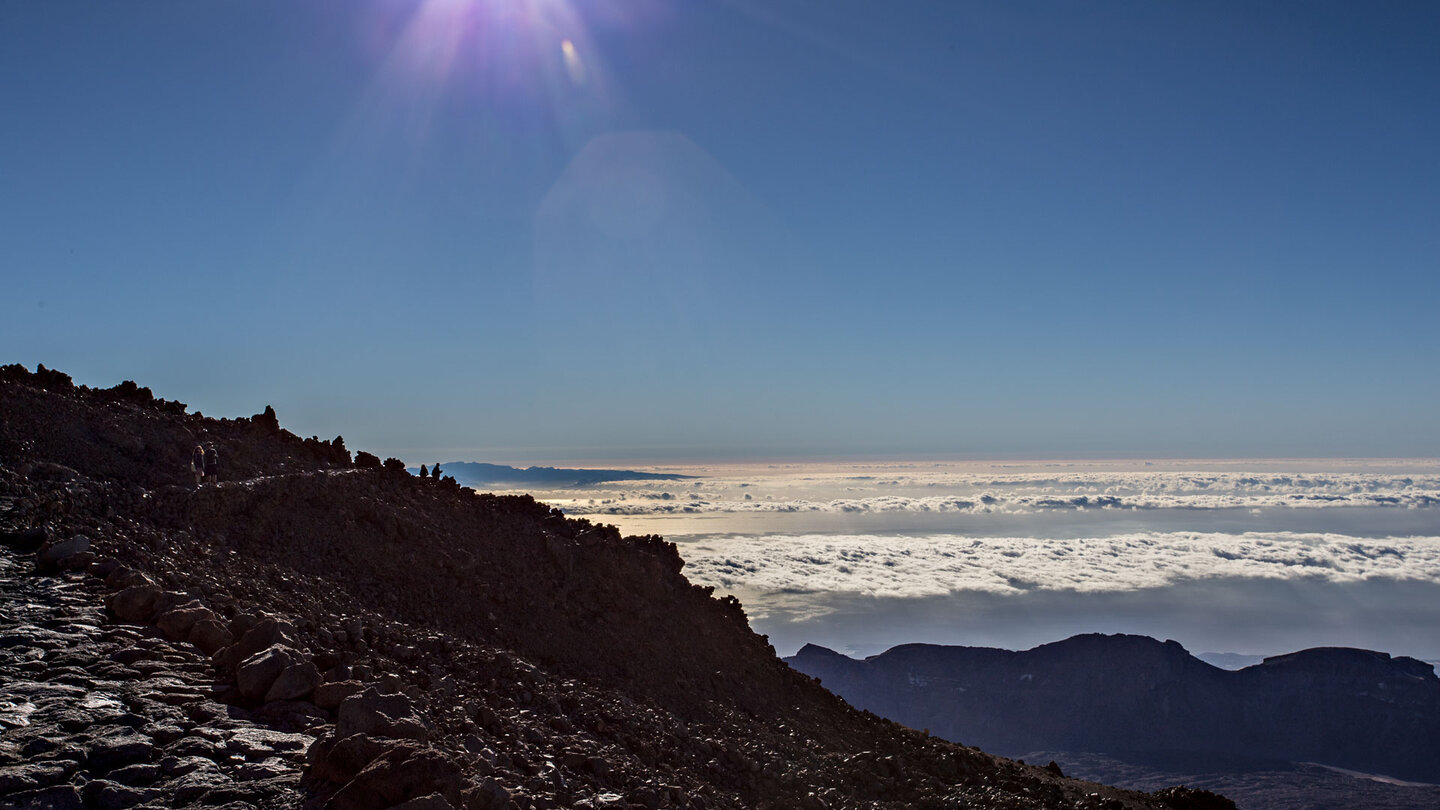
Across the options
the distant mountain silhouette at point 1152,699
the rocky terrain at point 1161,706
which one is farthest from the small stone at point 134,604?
the distant mountain silhouette at point 1152,699

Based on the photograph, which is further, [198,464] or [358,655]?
[198,464]

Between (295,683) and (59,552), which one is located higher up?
(59,552)

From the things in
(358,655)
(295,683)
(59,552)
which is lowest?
(358,655)

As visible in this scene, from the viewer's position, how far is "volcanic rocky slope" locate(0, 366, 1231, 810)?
6.78 metres

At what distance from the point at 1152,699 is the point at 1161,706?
6.65ft

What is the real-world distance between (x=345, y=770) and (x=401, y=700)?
5.40ft

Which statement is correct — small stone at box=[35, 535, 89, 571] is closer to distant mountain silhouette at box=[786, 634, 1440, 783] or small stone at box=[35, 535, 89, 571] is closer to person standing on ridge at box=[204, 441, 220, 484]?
person standing on ridge at box=[204, 441, 220, 484]

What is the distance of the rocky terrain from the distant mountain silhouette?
22 cm

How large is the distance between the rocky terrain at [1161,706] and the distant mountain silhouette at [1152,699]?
0.22 metres

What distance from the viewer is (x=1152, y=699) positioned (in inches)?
6742

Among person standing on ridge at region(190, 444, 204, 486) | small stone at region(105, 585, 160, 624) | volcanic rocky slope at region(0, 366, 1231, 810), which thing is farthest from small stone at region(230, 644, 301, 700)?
person standing on ridge at region(190, 444, 204, 486)

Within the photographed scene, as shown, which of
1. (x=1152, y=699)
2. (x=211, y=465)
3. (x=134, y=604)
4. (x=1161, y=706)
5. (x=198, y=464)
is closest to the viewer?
(x=134, y=604)

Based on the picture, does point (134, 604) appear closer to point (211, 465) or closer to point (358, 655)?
point (358, 655)

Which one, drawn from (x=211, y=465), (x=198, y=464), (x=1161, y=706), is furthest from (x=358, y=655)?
(x=1161, y=706)
